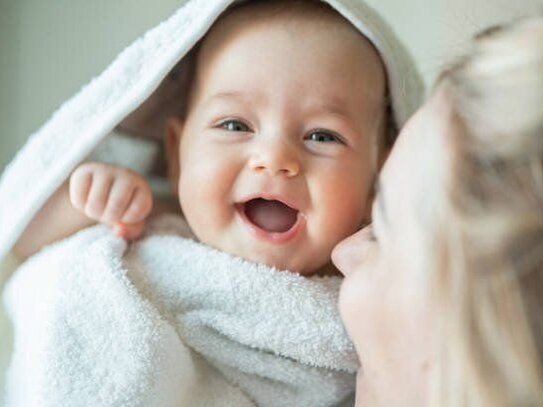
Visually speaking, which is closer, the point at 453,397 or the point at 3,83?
the point at 453,397

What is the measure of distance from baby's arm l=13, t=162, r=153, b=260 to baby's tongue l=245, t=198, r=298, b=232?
0.42 ft

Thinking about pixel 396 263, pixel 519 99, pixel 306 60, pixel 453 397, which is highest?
pixel 306 60

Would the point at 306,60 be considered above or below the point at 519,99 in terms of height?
above

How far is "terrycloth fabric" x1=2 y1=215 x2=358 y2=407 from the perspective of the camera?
0.87 meters

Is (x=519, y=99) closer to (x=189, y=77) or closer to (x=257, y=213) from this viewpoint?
(x=257, y=213)

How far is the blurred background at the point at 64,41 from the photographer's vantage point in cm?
120

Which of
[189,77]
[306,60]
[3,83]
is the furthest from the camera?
[3,83]

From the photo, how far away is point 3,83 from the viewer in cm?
120

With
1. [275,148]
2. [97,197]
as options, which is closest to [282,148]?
[275,148]

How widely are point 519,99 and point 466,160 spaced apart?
2.3 inches

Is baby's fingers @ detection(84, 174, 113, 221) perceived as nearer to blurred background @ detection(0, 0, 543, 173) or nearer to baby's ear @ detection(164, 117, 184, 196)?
baby's ear @ detection(164, 117, 184, 196)

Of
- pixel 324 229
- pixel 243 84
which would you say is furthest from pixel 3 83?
pixel 324 229

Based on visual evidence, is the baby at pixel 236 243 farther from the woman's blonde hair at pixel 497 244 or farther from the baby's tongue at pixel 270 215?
the woman's blonde hair at pixel 497 244

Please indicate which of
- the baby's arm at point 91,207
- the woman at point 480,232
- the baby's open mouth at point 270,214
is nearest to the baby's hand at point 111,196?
the baby's arm at point 91,207
